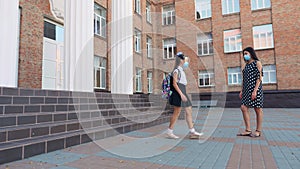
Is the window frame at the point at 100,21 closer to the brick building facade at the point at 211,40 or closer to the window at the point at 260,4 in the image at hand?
the brick building facade at the point at 211,40

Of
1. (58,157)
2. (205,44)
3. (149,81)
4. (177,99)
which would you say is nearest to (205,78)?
(205,44)

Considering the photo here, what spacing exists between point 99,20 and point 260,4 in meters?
13.9

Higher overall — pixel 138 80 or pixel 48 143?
pixel 138 80

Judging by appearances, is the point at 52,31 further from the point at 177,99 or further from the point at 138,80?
the point at 138,80

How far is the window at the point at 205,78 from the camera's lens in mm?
20625

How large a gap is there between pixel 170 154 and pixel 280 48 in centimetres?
1827

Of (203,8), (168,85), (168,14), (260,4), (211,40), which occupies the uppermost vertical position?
(168,14)

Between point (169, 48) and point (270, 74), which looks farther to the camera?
point (169, 48)

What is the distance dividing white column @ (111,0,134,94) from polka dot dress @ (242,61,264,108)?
5932 mm

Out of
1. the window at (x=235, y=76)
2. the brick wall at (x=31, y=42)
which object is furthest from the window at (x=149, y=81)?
the brick wall at (x=31, y=42)

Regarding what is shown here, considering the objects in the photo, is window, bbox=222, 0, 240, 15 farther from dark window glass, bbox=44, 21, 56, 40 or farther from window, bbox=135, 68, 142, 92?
dark window glass, bbox=44, 21, 56, 40

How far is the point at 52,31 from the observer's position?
11.7 m

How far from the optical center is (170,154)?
3719mm

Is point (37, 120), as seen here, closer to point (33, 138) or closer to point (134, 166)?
point (33, 138)
